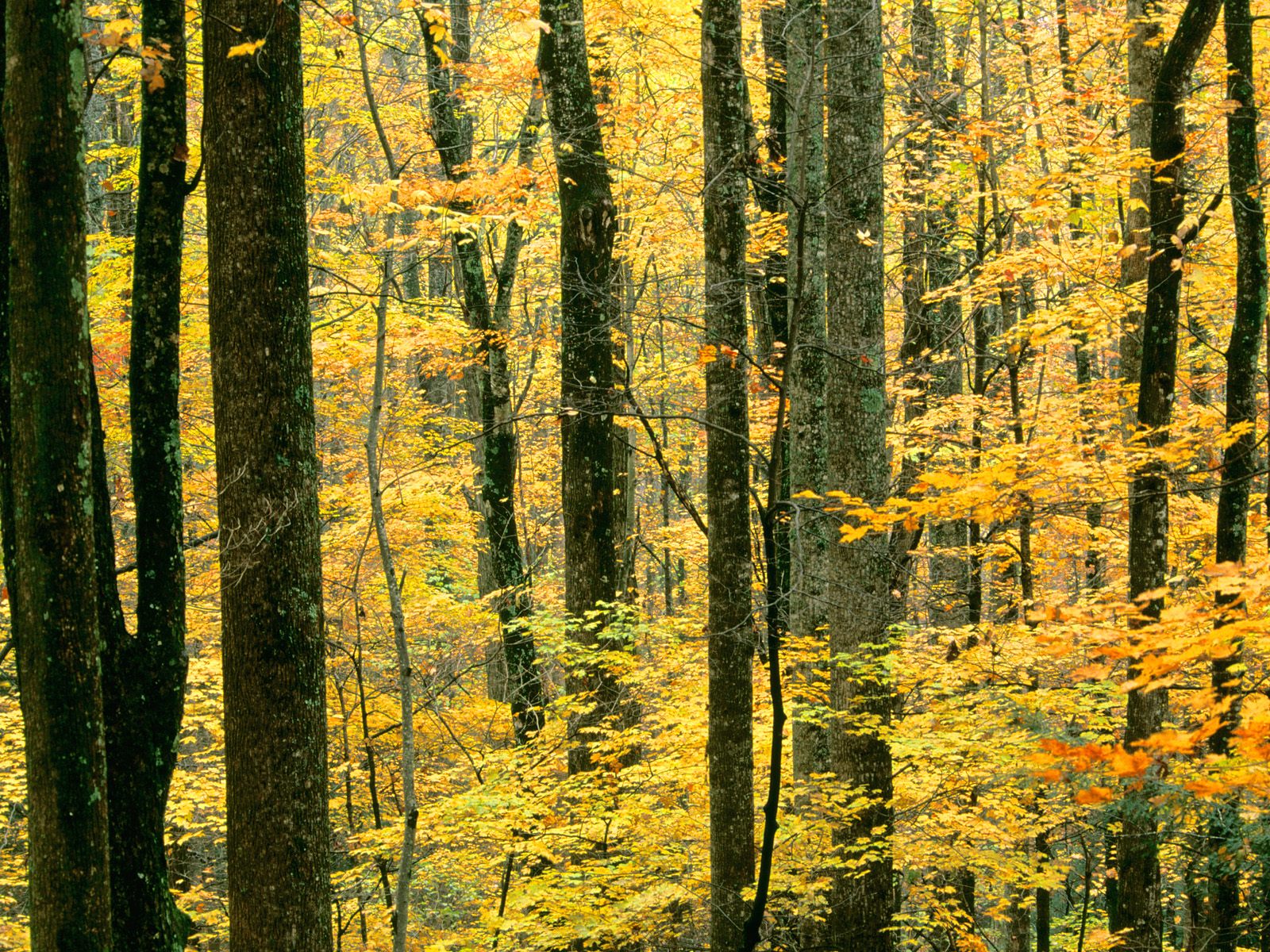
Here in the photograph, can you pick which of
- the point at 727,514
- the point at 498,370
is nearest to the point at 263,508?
the point at 727,514

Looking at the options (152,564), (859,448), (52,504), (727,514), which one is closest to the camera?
(52,504)

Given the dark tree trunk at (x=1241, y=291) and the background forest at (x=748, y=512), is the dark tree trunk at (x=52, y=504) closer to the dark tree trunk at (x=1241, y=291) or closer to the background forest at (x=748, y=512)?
the background forest at (x=748, y=512)

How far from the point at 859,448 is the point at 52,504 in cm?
560

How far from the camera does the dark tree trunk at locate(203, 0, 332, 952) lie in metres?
4.82

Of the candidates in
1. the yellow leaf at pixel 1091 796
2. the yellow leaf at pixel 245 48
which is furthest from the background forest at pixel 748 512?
the yellow leaf at pixel 245 48

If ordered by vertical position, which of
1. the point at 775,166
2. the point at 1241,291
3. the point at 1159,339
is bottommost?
the point at 1159,339

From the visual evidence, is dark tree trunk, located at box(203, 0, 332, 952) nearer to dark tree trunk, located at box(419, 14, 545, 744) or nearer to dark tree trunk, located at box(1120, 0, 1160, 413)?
dark tree trunk, located at box(419, 14, 545, 744)

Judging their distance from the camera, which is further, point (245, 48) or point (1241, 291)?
point (1241, 291)

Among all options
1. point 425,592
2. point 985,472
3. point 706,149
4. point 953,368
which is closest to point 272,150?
point 706,149

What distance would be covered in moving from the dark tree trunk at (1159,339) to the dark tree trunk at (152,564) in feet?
20.6

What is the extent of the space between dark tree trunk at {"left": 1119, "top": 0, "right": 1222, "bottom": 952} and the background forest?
0.11ft

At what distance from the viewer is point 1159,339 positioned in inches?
271

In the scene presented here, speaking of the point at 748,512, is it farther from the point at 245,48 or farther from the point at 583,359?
the point at 245,48

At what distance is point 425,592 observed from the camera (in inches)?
607
